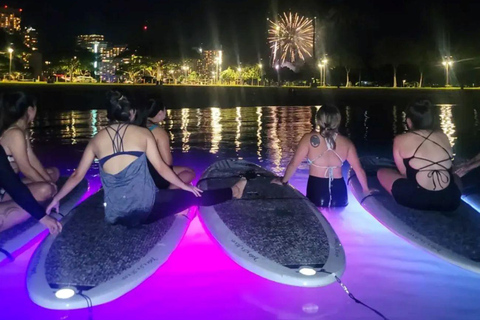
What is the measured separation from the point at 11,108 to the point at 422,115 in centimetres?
372

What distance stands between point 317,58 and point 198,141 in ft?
183

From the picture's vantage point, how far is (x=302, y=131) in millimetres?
15242

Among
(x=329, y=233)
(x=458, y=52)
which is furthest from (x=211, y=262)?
(x=458, y=52)

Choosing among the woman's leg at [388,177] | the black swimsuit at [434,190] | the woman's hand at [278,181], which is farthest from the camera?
the woman's hand at [278,181]

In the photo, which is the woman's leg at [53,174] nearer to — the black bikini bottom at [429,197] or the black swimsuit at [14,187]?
the black swimsuit at [14,187]

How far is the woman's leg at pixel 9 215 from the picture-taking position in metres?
4.20

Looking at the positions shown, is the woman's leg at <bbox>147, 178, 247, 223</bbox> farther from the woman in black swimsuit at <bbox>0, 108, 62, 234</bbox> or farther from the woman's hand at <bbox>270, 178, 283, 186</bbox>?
the woman in black swimsuit at <bbox>0, 108, 62, 234</bbox>

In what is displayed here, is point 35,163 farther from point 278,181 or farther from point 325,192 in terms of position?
point 325,192

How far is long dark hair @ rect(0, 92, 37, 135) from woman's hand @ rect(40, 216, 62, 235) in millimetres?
1169

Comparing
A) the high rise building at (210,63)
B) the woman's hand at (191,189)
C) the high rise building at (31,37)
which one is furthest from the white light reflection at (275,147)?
the high rise building at (31,37)

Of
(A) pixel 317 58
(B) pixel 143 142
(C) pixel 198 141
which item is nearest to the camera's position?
(B) pixel 143 142

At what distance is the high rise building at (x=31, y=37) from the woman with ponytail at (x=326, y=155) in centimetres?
9575

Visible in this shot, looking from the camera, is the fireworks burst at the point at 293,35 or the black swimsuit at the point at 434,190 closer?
the black swimsuit at the point at 434,190

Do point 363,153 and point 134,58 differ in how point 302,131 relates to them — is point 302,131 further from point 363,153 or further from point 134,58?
point 134,58
